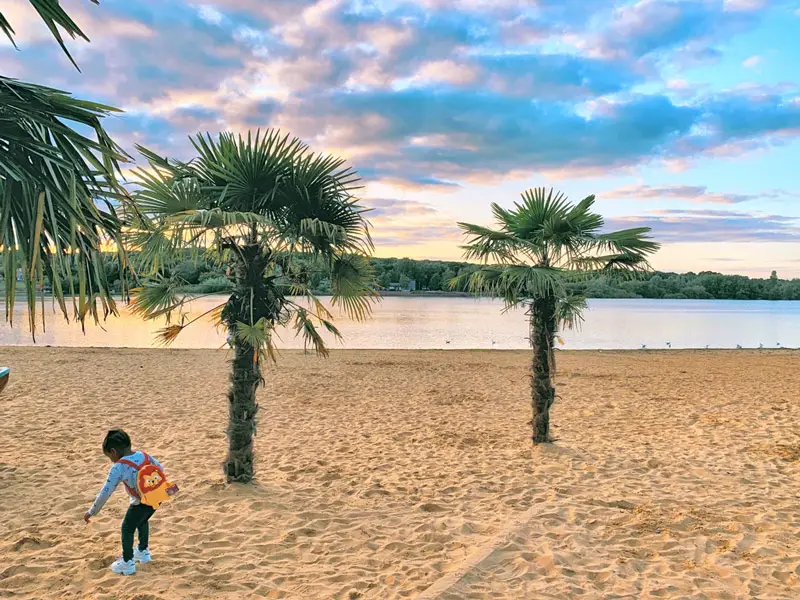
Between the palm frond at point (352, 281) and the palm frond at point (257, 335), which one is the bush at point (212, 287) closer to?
the palm frond at point (257, 335)

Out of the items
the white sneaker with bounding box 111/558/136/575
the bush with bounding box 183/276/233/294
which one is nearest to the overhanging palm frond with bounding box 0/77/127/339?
the white sneaker with bounding box 111/558/136/575

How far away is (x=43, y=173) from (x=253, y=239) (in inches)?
126

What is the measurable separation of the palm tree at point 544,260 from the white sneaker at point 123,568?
5.07 m

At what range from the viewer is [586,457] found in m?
7.56

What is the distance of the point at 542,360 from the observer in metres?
7.82

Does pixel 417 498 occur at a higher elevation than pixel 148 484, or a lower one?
lower

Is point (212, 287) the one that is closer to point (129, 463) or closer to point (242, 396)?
point (242, 396)

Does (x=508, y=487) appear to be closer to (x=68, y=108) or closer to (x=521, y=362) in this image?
(x=68, y=108)

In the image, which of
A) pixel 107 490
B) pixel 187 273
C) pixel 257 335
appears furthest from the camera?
pixel 187 273

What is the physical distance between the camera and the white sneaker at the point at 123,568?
405 centimetres

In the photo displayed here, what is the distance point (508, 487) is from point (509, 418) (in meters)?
4.09

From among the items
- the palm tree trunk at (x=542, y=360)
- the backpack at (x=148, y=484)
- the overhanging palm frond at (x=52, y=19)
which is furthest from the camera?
the palm tree trunk at (x=542, y=360)

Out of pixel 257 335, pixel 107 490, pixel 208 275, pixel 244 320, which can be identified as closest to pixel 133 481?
pixel 107 490

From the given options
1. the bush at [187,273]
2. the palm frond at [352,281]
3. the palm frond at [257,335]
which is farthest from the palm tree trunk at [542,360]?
the bush at [187,273]
